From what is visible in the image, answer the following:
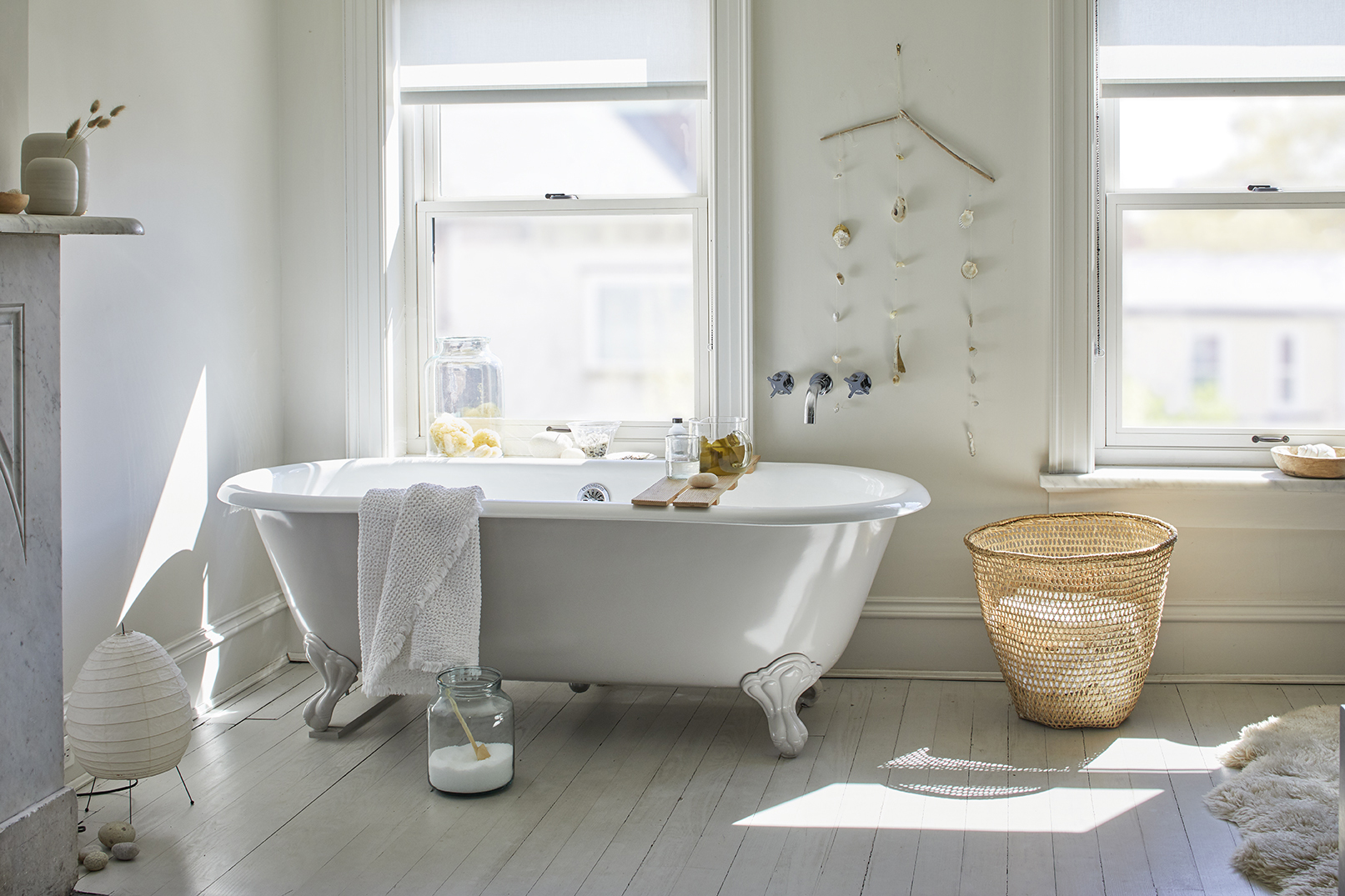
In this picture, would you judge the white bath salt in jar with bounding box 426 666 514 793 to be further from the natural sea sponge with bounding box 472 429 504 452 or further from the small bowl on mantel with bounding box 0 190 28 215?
the small bowl on mantel with bounding box 0 190 28 215

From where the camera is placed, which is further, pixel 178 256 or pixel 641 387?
pixel 641 387

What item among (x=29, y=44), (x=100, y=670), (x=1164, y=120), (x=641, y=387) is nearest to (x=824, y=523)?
(x=641, y=387)

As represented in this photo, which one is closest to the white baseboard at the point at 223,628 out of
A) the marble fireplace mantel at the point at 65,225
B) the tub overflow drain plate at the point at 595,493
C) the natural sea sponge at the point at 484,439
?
the natural sea sponge at the point at 484,439

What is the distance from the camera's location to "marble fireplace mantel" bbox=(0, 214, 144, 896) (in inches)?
72.0

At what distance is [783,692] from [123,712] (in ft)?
4.42

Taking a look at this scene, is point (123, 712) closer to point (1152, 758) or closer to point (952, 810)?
point (952, 810)

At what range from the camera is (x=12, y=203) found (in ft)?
5.77

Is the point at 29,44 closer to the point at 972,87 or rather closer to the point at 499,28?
the point at 499,28

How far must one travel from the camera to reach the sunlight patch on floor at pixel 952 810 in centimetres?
212

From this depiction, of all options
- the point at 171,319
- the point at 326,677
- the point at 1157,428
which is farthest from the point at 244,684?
the point at 1157,428

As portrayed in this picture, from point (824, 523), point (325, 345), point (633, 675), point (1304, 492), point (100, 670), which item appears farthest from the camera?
point (325, 345)

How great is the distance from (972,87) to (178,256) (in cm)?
213

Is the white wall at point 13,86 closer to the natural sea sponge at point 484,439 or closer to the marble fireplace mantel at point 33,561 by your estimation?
the marble fireplace mantel at point 33,561

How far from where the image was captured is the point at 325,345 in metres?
3.28
